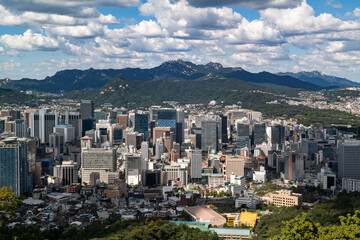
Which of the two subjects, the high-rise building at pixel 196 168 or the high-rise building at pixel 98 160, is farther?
the high-rise building at pixel 196 168

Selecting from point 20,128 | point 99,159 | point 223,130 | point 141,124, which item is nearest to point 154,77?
point 141,124

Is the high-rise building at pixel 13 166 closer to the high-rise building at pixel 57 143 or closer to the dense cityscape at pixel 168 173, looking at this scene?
the dense cityscape at pixel 168 173

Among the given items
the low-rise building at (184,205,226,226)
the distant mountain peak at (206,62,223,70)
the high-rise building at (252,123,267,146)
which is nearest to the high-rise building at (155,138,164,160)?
the high-rise building at (252,123,267,146)

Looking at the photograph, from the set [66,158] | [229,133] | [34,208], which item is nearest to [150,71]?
[229,133]

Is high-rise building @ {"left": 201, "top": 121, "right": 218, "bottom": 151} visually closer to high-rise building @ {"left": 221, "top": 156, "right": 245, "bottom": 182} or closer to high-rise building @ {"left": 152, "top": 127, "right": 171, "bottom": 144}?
high-rise building @ {"left": 152, "top": 127, "right": 171, "bottom": 144}

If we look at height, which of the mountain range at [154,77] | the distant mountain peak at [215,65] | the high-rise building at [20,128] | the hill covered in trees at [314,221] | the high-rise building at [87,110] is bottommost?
the hill covered in trees at [314,221]

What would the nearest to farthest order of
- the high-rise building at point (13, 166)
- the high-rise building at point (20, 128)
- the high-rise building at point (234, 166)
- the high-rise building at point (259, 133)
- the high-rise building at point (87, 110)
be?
the high-rise building at point (13, 166)
the high-rise building at point (234, 166)
the high-rise building at point (20, 128)
the high-rise building at point (259, 133)
the high-rise building at point (87, 110)

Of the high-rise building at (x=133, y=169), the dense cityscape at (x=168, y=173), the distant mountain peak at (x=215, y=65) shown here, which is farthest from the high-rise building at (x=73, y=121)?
the distant mountain peak at (x=215, y=65)
